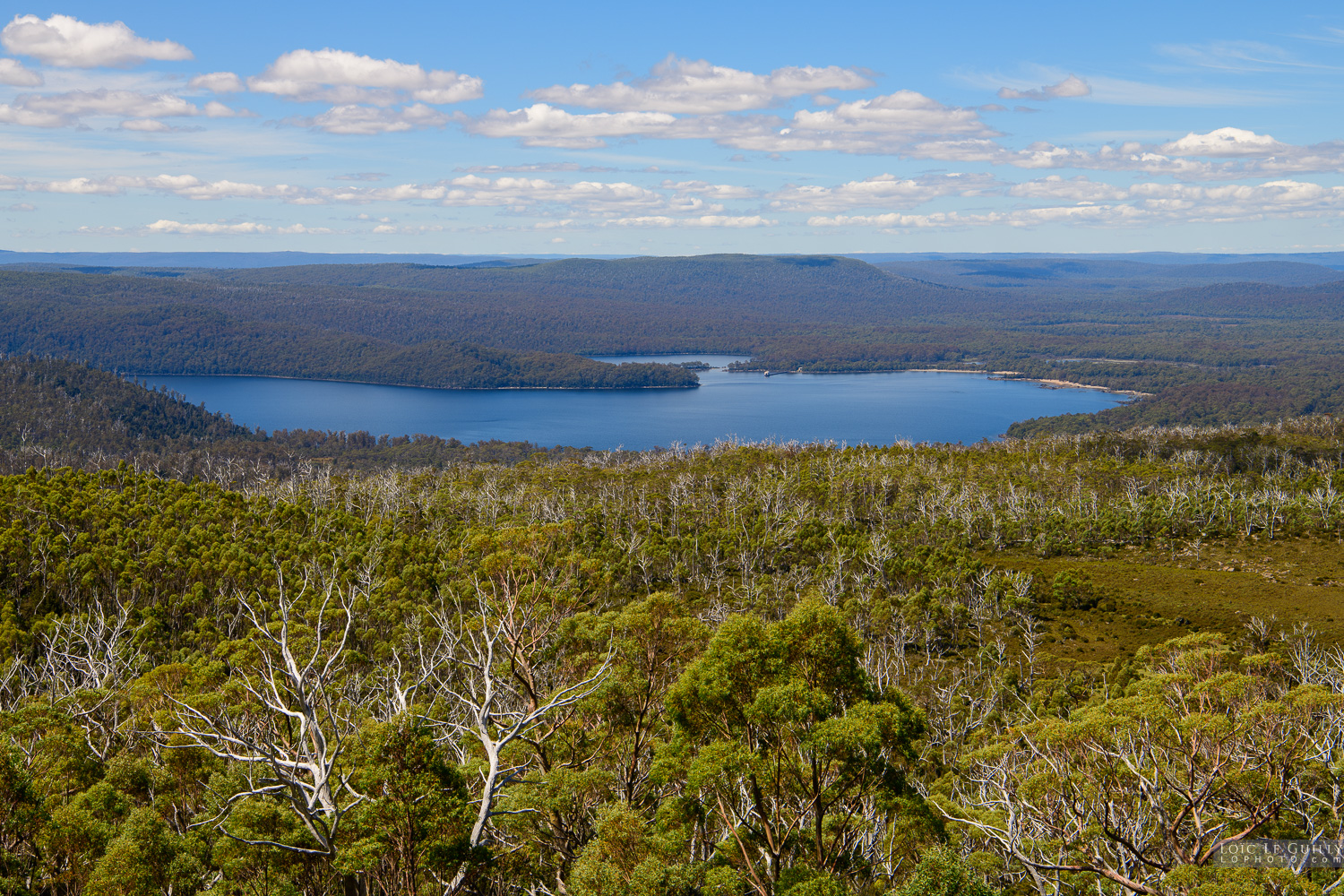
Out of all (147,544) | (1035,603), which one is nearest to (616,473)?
(1035,603)

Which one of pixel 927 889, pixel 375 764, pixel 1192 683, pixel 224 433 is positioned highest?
pixel 375 764

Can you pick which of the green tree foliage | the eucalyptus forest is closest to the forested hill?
the eucalyptus forest

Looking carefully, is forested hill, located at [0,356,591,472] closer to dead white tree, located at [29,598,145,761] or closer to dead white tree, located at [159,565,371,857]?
dead white tree, located at [29,598,145,761]

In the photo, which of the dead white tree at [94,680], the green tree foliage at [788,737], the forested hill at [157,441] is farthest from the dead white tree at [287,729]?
the forested hill at [157,441]

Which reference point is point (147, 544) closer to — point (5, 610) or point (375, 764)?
point (5, 610)

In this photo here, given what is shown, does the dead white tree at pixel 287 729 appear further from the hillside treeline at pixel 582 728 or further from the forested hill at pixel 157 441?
the forested hill at pixel 157 441

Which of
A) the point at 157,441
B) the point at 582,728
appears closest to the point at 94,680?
the point at 582,728
